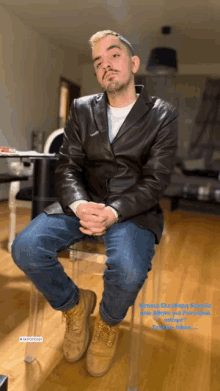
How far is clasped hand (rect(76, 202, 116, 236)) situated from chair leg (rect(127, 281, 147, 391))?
0.30 metres

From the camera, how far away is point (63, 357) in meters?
1.30

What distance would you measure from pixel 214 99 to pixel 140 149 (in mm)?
5537

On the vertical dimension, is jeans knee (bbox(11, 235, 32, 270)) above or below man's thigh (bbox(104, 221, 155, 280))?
below

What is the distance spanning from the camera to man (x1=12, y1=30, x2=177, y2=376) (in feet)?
3.76

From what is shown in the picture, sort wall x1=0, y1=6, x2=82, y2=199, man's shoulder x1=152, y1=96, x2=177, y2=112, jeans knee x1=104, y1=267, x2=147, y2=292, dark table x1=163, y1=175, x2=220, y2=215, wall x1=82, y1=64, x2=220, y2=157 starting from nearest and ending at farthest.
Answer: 1. jeans knee x1=104, y1=267, x2=147, y2=292
2. man's shoulder x1=152, y1=96, x2=177, y2=112
3. wall x1=0, y1=6, x2=82, y2=199
4. dark table x1=163, y1=175, x2=220, y2=215
5. wall x1=82, y1=64, x2=220, y2=157

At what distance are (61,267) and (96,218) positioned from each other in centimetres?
22

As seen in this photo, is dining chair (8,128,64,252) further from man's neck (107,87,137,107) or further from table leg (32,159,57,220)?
man's neck (107,87,137,107)

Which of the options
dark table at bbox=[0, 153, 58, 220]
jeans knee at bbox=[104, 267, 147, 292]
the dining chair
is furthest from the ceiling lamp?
jeans knee at bbox=[104, 267, 147, 292]

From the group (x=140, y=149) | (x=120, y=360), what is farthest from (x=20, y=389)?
(x=140, y=149)

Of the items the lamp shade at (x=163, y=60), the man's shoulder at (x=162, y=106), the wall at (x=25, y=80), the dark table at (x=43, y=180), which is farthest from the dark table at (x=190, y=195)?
the man's shoulder at (x=162, y=106)

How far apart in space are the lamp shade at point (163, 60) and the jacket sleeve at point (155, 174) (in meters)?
3.84

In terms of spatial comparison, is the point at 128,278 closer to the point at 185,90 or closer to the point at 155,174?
the point at 155,174

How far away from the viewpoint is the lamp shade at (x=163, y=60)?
4844mm

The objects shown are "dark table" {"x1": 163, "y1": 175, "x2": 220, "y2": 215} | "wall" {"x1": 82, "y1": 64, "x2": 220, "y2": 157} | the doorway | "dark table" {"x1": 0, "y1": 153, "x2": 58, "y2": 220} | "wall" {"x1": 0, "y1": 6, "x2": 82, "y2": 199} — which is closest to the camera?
"dark table" {"x1": 0, "y1": 153, "x2": 58, "y2": 220}
